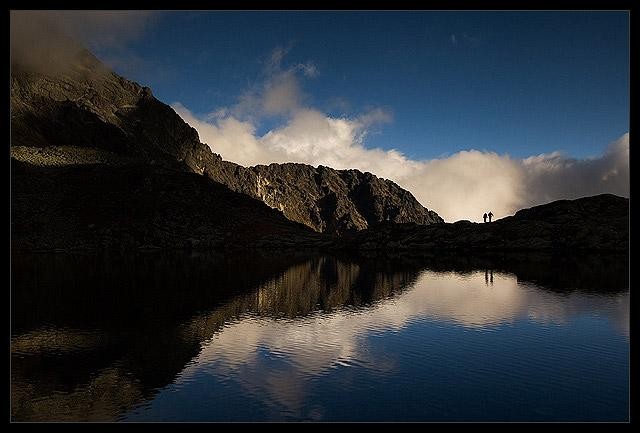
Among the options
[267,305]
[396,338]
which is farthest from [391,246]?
[396,338]

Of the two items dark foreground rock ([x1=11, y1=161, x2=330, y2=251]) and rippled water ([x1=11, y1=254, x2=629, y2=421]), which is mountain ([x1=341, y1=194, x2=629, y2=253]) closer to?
dark foreground rock ([x1=11, y1=161, x2=330, y2=251])

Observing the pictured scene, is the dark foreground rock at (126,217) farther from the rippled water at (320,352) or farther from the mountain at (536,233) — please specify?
the rippled water at (320,352)

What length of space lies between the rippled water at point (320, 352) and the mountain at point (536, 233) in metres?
68.4

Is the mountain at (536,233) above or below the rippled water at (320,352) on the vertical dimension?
above

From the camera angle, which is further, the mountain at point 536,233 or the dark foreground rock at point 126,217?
the dark foreground rock at point 126,217

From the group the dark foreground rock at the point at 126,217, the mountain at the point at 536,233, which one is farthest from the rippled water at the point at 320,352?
the dark foreground rock at the point at 126,217

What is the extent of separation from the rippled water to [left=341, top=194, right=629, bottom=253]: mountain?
224ft

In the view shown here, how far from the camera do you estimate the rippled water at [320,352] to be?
2500 centimetres

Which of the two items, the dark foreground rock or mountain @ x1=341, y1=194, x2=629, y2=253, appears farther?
the dark foreground rock

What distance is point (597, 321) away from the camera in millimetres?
46062

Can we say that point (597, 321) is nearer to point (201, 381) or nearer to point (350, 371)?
point (350, 371)

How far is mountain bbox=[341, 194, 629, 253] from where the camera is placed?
132m

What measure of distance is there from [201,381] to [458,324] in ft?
87.6

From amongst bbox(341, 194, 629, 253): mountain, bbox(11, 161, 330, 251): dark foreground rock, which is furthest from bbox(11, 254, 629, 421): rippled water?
bbox(11, 161, 330, 251): dark foreground rock
